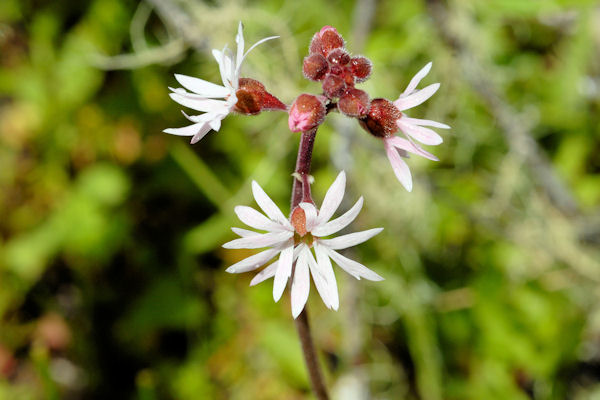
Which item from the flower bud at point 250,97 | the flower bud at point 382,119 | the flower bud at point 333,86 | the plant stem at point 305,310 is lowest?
the plant stem at point 305,310

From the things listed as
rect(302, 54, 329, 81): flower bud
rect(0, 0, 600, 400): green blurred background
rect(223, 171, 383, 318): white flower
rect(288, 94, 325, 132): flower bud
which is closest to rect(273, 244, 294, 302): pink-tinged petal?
rect(223, 171, 383, 318): white flower

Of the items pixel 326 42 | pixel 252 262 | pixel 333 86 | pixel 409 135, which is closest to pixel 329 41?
pixel 326 42

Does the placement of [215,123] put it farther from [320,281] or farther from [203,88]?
[320,281]

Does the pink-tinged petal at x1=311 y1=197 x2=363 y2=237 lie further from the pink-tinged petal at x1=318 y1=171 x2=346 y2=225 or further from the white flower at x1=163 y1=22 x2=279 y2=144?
the white flower at x1=163 y1=22 x2=279 y2=144

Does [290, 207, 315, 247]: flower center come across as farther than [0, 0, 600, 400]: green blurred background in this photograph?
No

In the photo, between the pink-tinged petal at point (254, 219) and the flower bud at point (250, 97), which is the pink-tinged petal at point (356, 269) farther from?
the flower bud at point (250, 97)

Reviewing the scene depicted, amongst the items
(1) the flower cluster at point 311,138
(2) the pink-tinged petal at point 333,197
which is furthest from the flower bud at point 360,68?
(2) the pink-tinged petal at point 333,197
